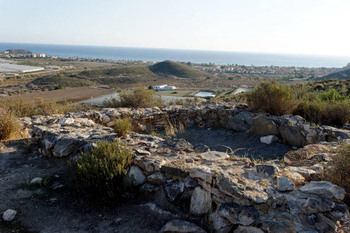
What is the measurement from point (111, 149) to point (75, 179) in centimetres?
66

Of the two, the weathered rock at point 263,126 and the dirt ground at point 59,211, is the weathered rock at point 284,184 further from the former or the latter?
the weathered rock at point 263,126

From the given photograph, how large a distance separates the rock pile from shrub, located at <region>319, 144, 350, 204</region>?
152 millimetres

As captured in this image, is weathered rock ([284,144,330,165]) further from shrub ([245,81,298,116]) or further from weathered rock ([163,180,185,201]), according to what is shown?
shrub ([245,81,298,116])

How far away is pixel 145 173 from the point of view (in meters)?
3.76

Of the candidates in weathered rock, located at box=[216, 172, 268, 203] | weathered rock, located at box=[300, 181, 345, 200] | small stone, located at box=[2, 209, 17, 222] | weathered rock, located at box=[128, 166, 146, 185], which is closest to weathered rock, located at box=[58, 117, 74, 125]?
weathered rock, located at box=[128, 166, 146, 185]

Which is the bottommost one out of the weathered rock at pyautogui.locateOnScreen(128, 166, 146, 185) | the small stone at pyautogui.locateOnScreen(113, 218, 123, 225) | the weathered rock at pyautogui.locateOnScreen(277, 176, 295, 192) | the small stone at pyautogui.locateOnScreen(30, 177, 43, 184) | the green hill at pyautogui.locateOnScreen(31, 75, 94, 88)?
the green hill at pyautogui.locateOnScreen(31, 75, 94, 88)

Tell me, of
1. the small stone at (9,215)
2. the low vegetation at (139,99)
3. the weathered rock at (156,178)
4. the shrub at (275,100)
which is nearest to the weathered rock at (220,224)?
the weathered rock at (156,178)

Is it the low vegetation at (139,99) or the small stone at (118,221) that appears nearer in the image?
the small stone at (118,221)

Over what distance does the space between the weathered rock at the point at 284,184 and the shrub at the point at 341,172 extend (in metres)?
0.50

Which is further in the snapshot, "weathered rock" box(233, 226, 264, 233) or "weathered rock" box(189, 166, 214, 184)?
"weathered rock" box(189, 166, 214, 184)

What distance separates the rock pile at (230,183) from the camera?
2.65m

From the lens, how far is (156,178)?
3605 millimetres

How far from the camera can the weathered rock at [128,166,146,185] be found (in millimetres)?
3612

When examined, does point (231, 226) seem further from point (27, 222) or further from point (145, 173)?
point (27, 222)
